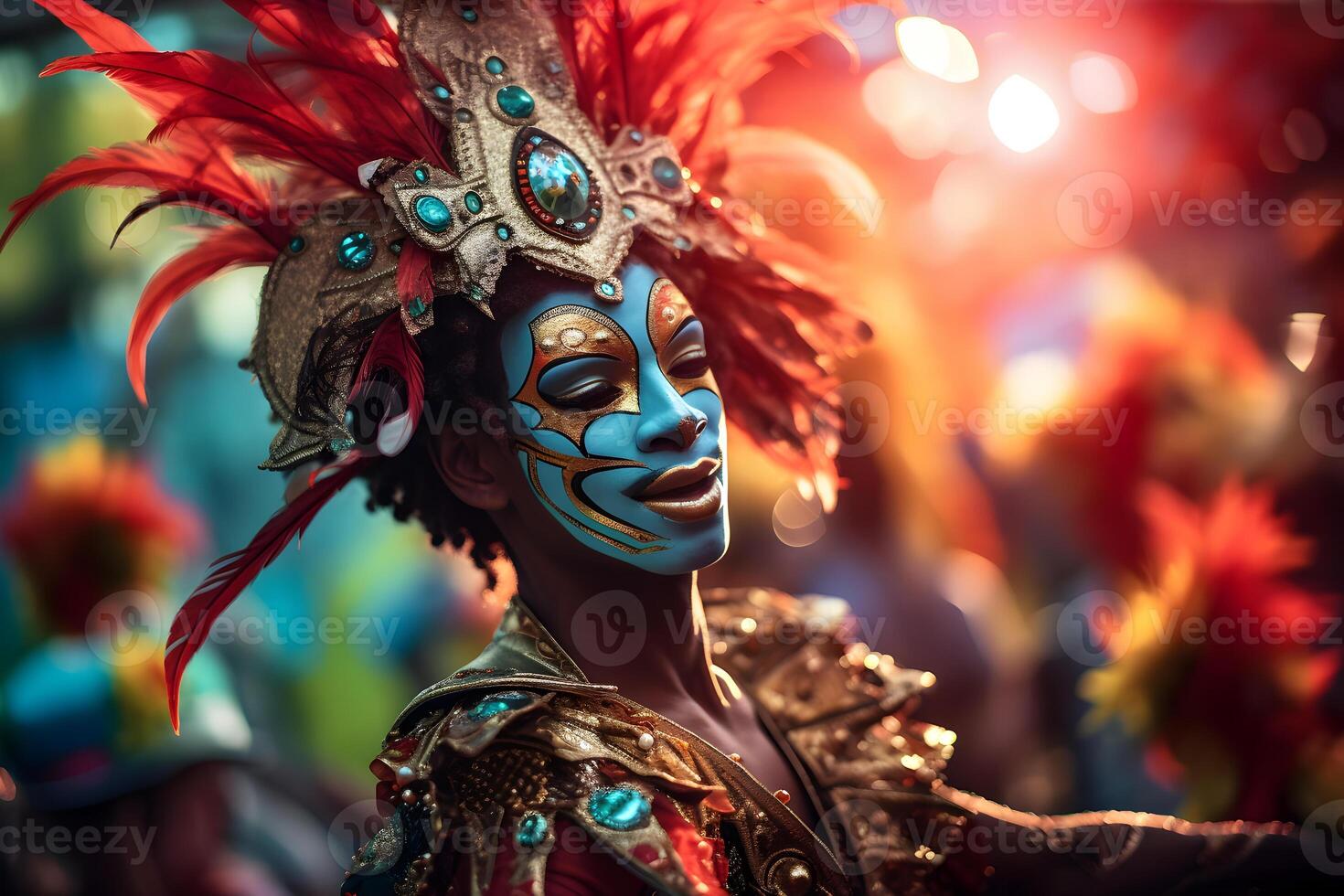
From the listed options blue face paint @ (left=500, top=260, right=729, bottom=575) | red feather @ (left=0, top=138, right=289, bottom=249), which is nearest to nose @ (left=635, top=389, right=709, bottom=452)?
blue face paint @ (left=500, top=260, right=729, bottom=575)

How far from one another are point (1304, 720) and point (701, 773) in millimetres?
2675

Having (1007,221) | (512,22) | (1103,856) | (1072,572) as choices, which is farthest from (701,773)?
(1007,221)

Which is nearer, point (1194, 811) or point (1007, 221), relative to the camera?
point (1194, 811)

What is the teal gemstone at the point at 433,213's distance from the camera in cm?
170

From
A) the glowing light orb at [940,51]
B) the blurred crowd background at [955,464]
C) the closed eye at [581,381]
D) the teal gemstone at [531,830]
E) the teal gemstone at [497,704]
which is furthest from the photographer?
the glowing light orb at [940,51]

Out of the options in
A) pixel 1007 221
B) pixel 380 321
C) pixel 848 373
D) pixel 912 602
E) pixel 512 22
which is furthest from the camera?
pixel 1007 221

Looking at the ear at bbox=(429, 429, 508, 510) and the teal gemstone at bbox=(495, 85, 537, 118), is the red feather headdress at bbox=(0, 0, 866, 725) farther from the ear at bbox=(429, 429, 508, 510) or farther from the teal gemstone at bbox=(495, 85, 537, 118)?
the ear at bbox=(429, 429, 508, 510)

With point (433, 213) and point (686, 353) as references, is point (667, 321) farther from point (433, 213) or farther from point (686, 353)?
point (433, 213)

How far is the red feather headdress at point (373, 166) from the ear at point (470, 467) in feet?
0.42

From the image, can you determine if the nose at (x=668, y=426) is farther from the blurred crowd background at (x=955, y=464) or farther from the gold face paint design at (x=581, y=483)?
the blurred crowd background at (x=955, y=464)

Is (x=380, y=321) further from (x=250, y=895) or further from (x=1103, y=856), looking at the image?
(x=250, y=895)

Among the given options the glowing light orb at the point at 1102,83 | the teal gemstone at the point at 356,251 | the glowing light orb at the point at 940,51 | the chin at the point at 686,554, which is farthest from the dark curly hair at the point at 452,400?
the glowing light orb at the point at 1102,83

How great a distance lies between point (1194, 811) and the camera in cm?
369

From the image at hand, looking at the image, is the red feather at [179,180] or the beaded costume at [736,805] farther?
the red feather at [179,180]
